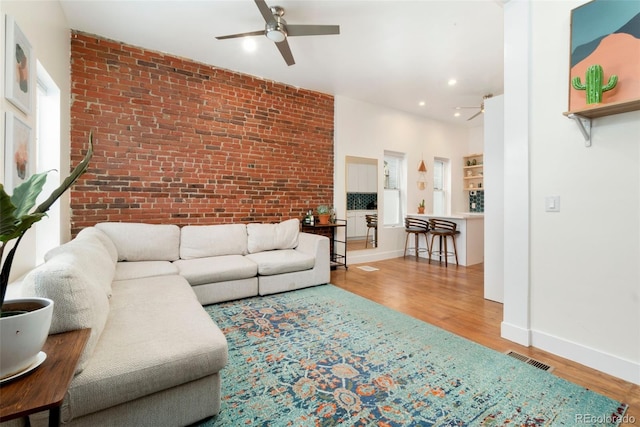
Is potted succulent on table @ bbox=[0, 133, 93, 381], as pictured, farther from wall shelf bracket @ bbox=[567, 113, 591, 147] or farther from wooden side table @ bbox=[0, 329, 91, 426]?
wall shelf bracket @ bbox=[567, 113, 591, 147]

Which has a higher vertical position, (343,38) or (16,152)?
(343,38)

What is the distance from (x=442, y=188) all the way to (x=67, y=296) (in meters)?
7.32

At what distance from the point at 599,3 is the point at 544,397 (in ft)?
8.40

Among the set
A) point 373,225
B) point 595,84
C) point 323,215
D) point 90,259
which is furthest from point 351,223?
point 90,259

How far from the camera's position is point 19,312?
993mm

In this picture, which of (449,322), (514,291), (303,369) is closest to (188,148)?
(303,369)

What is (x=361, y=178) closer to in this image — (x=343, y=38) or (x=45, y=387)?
(x=343, y=38)

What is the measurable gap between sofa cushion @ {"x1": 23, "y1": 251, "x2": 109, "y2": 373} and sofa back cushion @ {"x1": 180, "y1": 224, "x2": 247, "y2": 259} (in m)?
2.24

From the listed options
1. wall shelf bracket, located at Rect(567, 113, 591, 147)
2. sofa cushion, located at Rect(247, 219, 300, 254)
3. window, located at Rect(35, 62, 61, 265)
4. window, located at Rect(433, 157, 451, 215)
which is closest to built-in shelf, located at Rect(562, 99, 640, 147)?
wall shelf bracket, located at Rect(567, 113, 591, 147)

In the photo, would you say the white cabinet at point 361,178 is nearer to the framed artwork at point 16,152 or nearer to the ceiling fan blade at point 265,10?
the ceiling fan blade at point 265,10

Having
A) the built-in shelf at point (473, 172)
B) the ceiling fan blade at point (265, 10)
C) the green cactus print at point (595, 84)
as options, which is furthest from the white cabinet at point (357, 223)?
the green cactus print at point (595, 84)

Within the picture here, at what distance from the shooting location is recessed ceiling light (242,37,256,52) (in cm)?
341

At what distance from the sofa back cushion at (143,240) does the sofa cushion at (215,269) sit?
22cm

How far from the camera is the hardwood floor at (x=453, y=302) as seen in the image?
6.24 feet
